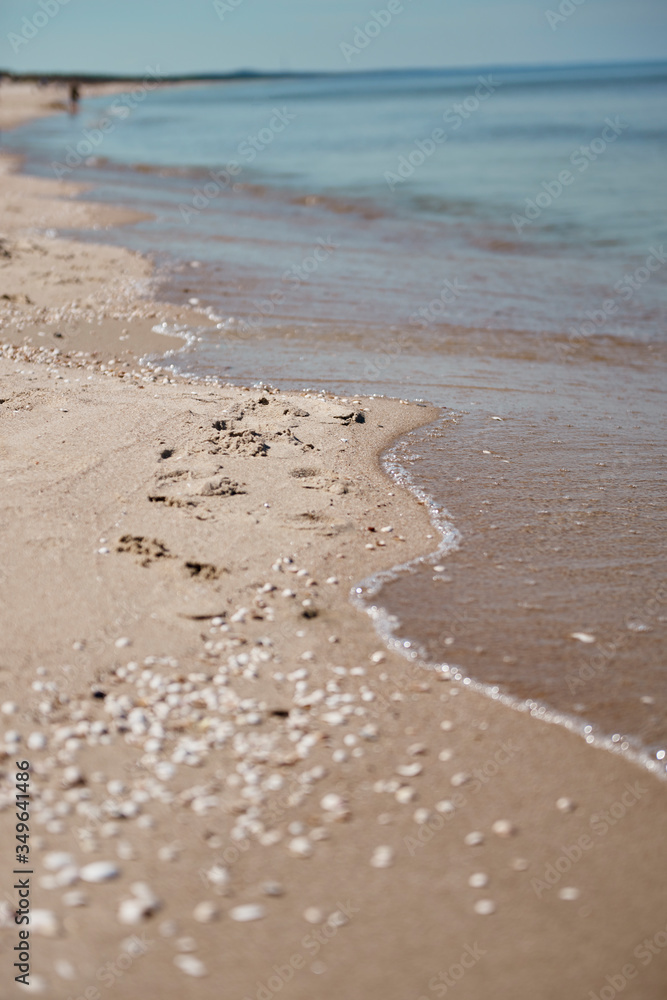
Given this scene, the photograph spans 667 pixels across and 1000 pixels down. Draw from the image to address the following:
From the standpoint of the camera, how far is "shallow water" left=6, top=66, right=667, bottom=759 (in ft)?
15.0

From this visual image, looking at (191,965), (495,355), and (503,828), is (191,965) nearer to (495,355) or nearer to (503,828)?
(503,828)

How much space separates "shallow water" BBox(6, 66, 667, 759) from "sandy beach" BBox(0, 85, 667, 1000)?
1.55 ft

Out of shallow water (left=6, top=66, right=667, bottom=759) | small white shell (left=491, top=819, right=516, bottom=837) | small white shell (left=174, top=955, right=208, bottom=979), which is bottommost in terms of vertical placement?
small white shell (left=174, top=955, right=208, bottom=979)

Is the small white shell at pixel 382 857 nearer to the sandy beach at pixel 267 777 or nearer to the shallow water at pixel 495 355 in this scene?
the sandy beach at pixel 267 777

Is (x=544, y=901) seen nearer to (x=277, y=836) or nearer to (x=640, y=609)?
(x=277, y=836)

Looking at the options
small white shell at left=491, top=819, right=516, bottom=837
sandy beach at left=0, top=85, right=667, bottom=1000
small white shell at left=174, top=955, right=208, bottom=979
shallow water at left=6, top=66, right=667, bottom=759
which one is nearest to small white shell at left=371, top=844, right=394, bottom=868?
sandy beach at left=0, top=85, right=667, bottom=1000

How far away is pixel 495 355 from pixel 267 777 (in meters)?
6.86

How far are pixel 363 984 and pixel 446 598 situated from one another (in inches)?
95.9

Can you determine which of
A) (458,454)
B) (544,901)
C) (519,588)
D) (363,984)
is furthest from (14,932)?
(458,454)

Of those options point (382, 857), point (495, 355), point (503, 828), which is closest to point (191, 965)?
point (382, 857)

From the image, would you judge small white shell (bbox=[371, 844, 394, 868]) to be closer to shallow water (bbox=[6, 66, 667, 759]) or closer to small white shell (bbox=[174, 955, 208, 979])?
small white shell (bbox=[174, 955, 208, 979])

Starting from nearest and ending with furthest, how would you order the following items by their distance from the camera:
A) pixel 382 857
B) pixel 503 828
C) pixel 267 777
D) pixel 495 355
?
pixel 382 857, pixel 503 828, pixel 267 777, pixel 495 355

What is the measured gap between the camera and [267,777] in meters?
3.51

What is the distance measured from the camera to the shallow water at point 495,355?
4570 millimetres
